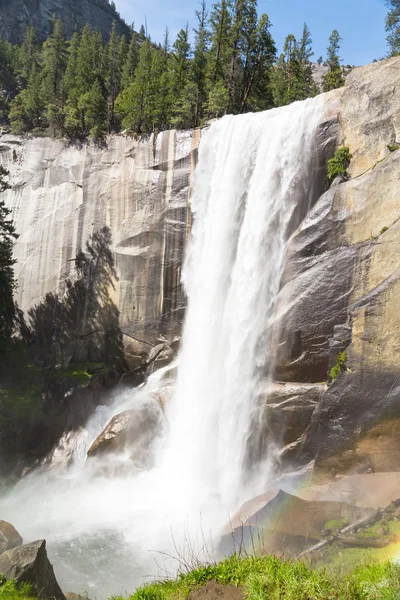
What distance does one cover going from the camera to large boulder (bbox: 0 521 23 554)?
465 inches

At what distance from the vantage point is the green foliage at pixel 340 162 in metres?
17.0

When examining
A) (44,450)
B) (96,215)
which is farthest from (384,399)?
(96,215)

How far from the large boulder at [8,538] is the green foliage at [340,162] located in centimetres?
1676

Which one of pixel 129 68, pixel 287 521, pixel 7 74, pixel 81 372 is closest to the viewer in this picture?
pixel 287 521

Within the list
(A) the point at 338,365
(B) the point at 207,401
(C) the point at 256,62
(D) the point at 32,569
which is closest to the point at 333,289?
(A) the point at 338,365

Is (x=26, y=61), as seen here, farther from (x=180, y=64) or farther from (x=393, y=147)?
(x=393, y=147)

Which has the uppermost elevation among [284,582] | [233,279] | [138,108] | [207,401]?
[138,108]

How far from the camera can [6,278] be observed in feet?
86.5

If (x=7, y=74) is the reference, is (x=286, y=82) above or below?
below

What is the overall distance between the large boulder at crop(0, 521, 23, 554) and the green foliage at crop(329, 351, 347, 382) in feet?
36.2

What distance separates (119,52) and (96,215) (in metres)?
29.3

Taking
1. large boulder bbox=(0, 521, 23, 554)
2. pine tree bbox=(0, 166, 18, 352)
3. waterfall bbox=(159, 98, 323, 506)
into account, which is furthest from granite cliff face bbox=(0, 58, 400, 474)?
large boulder bbox=(0, 521, 23, 554)

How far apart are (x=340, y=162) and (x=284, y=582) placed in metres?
15.1

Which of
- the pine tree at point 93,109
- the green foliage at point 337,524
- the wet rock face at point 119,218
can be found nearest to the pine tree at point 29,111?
the wet rock face at point 119,218
